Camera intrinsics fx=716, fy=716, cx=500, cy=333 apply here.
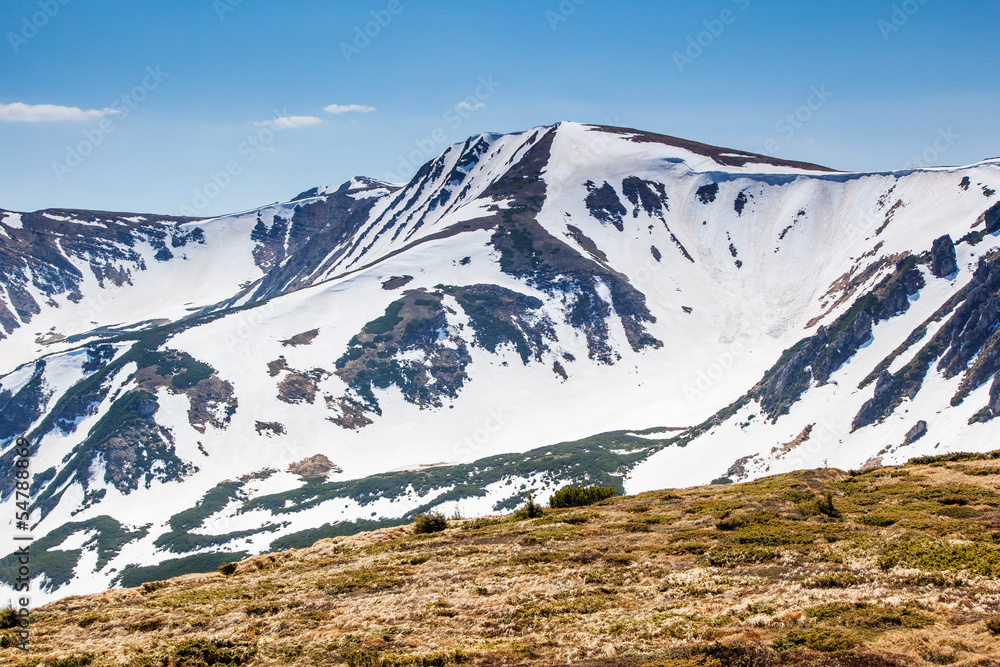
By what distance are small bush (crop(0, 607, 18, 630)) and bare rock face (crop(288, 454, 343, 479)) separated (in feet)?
367

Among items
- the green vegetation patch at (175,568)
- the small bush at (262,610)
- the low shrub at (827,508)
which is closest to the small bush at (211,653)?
the small bush at (262,610)

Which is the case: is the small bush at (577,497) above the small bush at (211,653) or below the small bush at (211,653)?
below

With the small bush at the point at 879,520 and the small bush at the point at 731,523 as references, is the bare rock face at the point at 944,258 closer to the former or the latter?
the small bush at the point at 879,520

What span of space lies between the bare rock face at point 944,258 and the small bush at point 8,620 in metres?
142

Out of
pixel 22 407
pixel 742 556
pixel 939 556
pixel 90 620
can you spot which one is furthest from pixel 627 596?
pixel 22 407

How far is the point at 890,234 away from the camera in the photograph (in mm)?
166500

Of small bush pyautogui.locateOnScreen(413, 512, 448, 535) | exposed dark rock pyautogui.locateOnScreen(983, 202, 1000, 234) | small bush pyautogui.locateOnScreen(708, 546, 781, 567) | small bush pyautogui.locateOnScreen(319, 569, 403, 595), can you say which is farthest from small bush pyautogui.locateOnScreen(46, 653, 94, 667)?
exposed dark rock pyautogui.locateOnScreen(983, 202, 1000, 234)

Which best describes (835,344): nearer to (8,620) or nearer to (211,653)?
(211,653)

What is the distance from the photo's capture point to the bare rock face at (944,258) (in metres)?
128

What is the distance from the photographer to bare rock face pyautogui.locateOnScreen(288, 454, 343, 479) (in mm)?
139750

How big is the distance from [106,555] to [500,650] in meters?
114

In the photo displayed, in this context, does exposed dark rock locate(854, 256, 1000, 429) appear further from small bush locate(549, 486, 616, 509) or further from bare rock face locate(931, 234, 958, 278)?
small bush locate(549, 486, 616, 509)

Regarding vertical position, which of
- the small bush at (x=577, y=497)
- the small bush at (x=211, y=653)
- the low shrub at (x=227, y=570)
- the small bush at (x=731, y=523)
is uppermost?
the small bush at (x=211, y=653)

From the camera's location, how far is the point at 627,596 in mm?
24844
